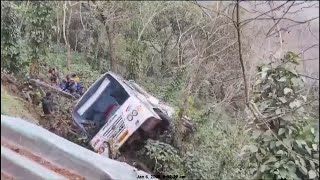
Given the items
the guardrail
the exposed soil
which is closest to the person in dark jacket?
the guardrail

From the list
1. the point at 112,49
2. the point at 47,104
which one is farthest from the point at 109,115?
the point at 112,49

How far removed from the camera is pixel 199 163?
318 centimetres

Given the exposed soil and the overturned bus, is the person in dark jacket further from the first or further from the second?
the exposed soil

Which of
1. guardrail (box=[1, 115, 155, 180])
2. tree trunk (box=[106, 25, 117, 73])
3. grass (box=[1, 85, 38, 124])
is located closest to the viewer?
guardrail (box=[1, 115, 155, 180])

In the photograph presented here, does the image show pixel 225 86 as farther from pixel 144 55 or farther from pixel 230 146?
pixel 144 55

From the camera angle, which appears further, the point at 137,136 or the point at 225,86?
the point at 225,86

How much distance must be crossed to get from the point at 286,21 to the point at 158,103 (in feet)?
3.38

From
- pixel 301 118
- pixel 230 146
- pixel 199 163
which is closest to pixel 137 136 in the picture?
pixel 199 163

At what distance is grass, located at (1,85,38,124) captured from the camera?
2.46m

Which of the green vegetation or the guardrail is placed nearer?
the guardrail

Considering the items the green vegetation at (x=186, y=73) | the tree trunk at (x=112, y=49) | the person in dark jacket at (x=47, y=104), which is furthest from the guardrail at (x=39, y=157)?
the tree trunk at (x=112, y=49)

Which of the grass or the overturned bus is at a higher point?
the grass

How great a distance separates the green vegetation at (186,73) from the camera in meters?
2.78

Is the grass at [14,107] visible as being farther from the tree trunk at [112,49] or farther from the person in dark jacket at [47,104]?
the tree trunk at [112,49]
